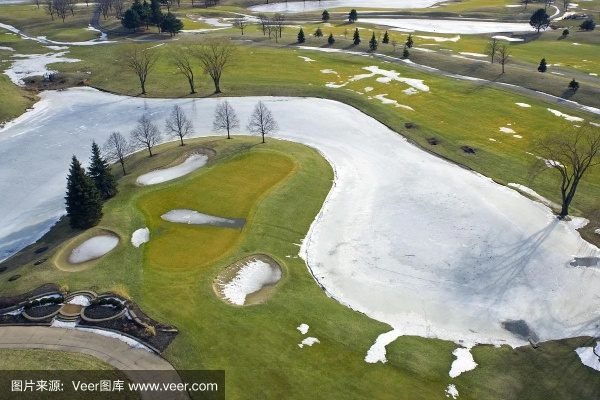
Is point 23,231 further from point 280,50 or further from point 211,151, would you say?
point 280,50

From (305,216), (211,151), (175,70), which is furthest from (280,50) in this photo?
(305,216)

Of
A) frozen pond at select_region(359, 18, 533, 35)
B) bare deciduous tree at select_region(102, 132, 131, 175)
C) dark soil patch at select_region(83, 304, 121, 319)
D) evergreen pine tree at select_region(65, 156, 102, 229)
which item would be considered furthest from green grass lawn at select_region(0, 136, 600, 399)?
frozen pond at select_region(359, 18, 533, 35)

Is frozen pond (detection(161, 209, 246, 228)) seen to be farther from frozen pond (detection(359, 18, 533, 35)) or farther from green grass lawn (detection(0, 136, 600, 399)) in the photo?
frozen pond (detection(359, 18, 533, 35))

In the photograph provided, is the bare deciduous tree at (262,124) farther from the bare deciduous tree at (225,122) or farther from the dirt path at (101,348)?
the dirt path at (101,348)

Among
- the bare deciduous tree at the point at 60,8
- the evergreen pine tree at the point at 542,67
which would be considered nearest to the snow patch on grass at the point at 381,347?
the evergreen pine tree at the point at 542,67

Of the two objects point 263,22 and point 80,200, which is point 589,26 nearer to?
point 263,22
